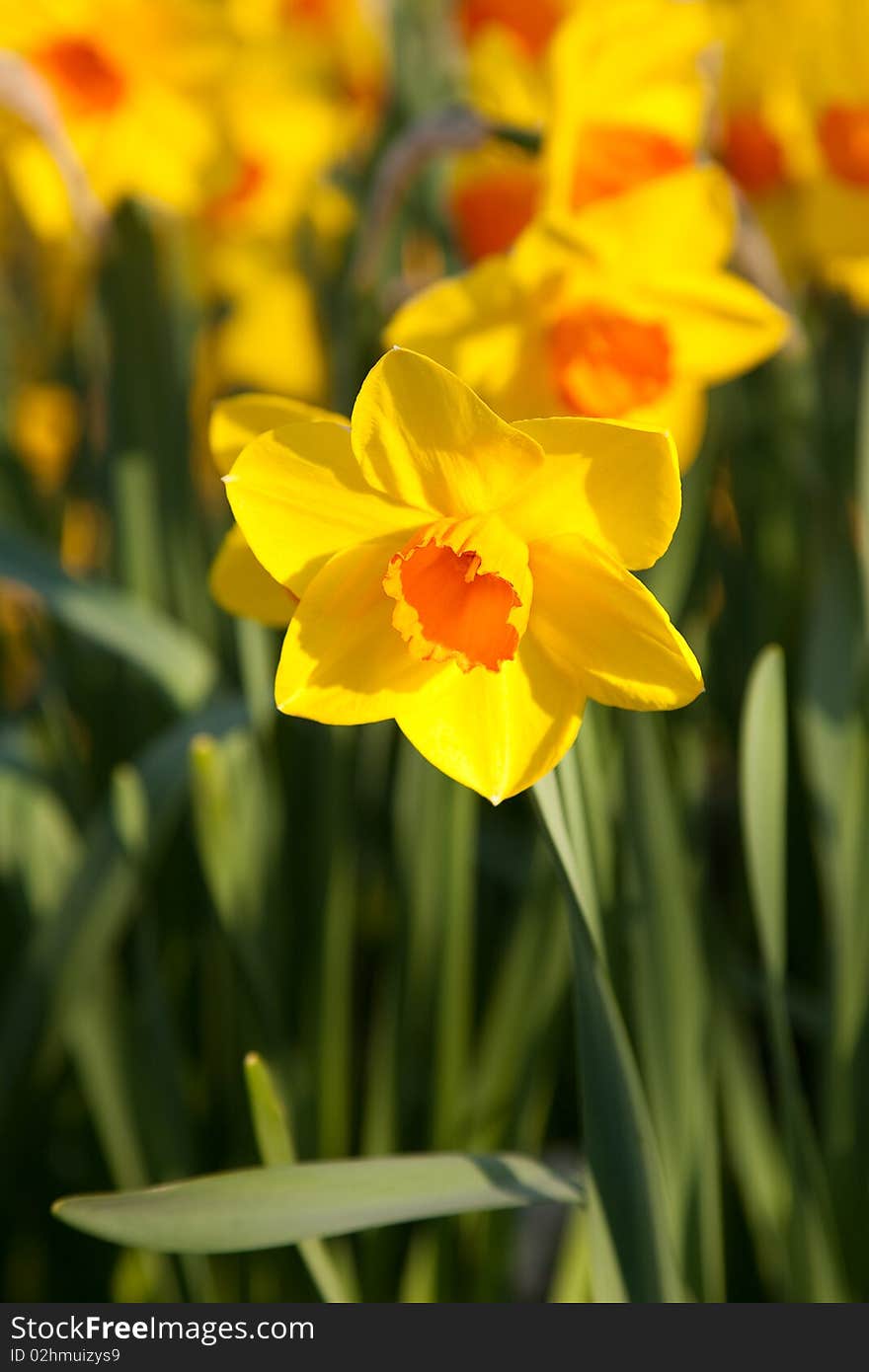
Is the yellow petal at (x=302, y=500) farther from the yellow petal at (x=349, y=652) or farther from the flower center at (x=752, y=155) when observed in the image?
the flower center at (x=752, y=155)

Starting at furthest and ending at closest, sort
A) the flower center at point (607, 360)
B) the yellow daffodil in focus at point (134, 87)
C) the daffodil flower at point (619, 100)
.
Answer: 1. the yellow daffodil in focus at point (134, 87)
2. the daffodil flower at point (619, 100)
3. the flower center at point (607, 360)

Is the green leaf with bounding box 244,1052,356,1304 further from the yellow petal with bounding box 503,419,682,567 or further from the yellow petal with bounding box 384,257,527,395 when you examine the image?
the yellow petal with bounding box 384,257,527,395

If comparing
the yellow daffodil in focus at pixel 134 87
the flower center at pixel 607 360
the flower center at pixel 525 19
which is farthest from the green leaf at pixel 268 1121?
the flower center at pixel 525 19

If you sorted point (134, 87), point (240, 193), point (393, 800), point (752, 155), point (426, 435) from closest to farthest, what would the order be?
point (426, 435) < point (393, 800) < point (752, 155) < point (134, 87) < point (240, 193)

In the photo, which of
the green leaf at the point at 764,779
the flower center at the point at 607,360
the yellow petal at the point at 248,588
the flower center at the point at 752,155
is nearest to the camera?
the yellow petal at the point at 248,588

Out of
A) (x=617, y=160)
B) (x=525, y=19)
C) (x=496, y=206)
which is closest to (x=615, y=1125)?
(x=617, y=160)

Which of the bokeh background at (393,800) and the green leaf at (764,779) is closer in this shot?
the green leaf at (764,779)

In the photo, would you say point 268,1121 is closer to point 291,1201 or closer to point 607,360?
point 291,1201
